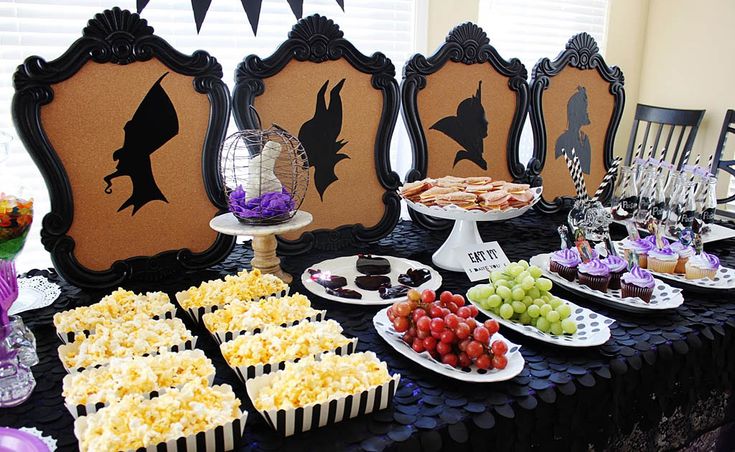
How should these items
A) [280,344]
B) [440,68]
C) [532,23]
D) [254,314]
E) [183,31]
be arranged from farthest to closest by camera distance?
[532,23] → [183,31] → [440,68] → [254,314] → [280,344]

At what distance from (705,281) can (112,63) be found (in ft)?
4.80

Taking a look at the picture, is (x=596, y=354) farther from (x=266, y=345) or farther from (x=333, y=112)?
(x=333, y=112)

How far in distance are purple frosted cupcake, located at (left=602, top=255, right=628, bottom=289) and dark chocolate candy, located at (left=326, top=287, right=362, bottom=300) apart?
58 centimetres

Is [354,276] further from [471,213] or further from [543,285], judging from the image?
[543,285]

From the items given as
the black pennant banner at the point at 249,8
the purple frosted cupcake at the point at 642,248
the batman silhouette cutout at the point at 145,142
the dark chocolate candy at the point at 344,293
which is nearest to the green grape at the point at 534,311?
the dark chocolate candy at the point at 344,293

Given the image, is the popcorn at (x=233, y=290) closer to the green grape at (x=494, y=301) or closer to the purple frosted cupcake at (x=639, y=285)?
the green grape at (x=494, y=301)

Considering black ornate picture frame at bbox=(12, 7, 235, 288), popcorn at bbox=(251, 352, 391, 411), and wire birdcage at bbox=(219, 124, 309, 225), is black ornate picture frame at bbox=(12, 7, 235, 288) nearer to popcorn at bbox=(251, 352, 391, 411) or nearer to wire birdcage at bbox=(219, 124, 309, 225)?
wire birdcage at bbox=(219, 124, 309, 225)

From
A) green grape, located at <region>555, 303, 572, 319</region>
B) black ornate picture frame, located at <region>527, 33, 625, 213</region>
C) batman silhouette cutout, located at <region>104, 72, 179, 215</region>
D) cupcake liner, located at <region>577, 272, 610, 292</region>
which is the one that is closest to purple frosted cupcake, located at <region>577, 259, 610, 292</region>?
cupcake liner, located at <region>577, 272, 610, 292</region>

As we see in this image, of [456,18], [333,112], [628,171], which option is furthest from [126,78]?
[456,18]

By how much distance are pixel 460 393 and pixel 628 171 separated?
3.69 ft

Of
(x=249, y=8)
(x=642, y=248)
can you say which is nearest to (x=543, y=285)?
(x=642, y=248)

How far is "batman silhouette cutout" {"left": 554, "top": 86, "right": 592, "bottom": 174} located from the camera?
199 cm

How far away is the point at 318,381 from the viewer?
0.82m

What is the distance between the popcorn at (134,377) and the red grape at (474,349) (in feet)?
1.34
